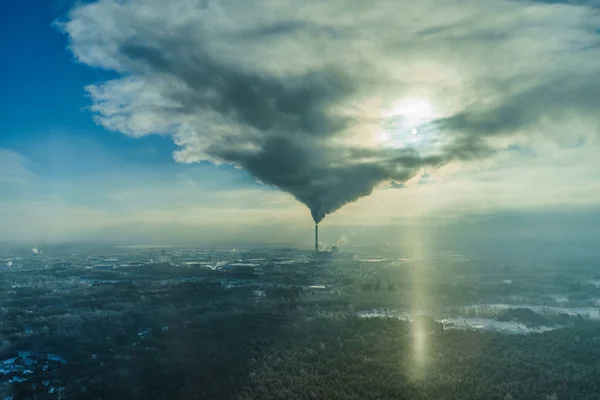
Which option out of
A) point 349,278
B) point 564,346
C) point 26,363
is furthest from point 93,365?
point 349,278

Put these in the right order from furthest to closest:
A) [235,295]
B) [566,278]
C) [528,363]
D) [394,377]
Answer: [566,278] < [235,295] < [528,363] < [394,377]

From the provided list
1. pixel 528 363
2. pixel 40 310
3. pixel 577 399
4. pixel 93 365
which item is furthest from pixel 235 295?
pixel 577 399

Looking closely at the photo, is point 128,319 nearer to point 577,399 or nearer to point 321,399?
point 321,399

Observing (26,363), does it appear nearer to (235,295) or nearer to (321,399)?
(321,399)

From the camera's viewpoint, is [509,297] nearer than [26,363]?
No

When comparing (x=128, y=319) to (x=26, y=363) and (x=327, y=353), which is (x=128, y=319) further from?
(x=327, y=353)

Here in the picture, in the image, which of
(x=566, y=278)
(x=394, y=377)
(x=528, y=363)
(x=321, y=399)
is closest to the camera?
(x=321, y=399)

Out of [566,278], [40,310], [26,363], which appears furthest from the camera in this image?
[566,278]

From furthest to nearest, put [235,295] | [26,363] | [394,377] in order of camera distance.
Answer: [235,295], [26,363], [394,377]

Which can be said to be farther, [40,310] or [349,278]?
[349,278]
